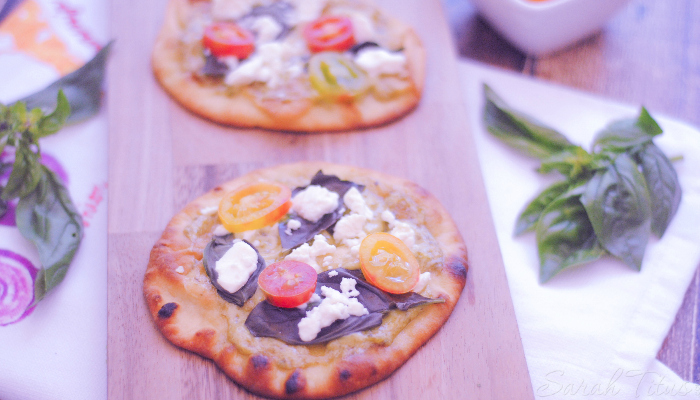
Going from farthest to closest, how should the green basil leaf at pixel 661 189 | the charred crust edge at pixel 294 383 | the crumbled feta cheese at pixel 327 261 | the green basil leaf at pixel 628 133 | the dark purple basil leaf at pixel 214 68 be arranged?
the dark purple basil leaf at pixel 214 68
the green basil leaf at pixel 628 133
the green basil leaf at pixel 661 189
the crumbled feta cheese at pixel 327 261
the charred crust edge at pixel 294 383

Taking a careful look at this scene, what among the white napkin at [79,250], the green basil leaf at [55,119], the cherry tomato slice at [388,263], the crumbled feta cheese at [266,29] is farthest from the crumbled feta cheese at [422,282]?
the green basil leaf at [55,119]

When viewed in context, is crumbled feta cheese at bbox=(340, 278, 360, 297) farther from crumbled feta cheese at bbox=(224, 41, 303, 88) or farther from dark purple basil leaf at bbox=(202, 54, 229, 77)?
dark purple basil leaf at bbox=(202, 54, 229, 77)

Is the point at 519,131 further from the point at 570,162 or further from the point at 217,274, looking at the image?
the point at 217,274

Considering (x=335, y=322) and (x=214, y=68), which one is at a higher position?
(x=214, y=68)

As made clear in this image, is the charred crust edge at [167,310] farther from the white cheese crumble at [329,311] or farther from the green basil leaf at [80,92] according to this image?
the green basil leaf at [80,92]

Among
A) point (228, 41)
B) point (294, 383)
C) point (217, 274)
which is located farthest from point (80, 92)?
point (294, 383)

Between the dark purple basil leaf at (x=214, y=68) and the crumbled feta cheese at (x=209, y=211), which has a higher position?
the dark purple basil leaf at (x=214, y=68)
